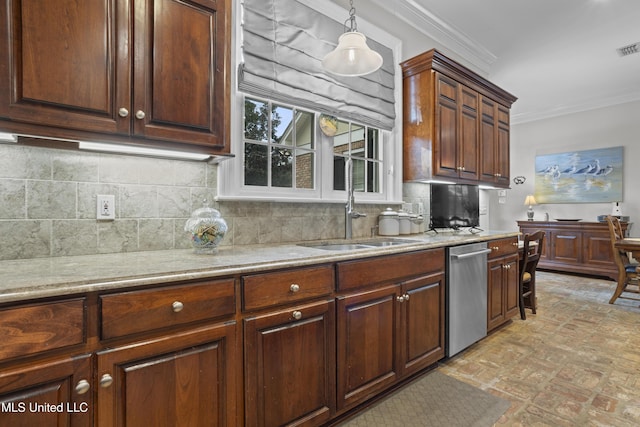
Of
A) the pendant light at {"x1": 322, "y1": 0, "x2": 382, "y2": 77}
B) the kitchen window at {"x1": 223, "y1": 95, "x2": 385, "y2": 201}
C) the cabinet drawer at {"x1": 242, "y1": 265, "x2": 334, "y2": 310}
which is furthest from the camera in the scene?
the kitchen window at {"x1": 223, "y1": 95, "x2": 385, "y2": 201}

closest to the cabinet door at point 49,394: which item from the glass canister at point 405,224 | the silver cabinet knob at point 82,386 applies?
the silver cabinet knob at point 82,386

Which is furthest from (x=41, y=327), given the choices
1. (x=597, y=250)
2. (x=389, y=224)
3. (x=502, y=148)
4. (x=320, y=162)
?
(x=597, y=250)

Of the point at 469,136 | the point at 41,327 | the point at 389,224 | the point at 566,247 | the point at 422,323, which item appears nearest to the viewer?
the point at 41,327

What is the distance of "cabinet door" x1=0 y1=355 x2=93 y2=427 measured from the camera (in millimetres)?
886

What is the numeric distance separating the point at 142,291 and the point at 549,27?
14.5 feet

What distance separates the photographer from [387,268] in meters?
1.88

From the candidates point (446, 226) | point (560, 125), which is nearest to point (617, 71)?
point (560, 125)

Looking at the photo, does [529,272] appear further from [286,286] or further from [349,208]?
[286,286]

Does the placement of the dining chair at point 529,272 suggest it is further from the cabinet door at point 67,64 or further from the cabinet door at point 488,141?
the cabinet door at point 67,64

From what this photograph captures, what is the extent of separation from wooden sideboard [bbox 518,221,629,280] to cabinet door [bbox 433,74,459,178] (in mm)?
3593

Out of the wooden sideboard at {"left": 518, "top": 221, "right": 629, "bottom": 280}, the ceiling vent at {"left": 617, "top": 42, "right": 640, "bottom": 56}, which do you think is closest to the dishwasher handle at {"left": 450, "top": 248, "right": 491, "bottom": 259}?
the ceiling vent at {"left": 617, "top": 42, "right": 640, "bottom": 56}

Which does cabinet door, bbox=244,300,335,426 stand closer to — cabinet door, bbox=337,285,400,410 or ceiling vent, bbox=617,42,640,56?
cabinet door, bbox=337,285,400,410

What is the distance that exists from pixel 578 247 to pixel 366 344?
5.27m

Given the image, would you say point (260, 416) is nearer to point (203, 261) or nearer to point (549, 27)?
point (203, 261)
